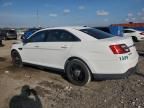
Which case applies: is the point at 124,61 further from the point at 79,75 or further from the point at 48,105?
the point at 48,105

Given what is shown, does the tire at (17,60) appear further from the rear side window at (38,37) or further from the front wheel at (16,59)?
the rear side window at (38,37)

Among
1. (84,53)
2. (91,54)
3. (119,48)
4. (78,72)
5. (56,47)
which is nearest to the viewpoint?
(119,48)

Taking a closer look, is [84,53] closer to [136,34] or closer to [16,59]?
[16,59]

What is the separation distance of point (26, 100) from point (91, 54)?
1.98 m

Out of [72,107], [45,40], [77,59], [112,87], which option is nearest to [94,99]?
[72,107]

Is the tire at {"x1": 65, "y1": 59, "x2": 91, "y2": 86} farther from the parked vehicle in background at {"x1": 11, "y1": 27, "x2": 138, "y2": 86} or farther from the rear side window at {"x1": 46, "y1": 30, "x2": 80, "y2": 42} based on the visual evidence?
the rear side window at {"x1": 46, "y1": 30, "x2": 80, "y2": 42}

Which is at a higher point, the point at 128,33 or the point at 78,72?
the point at 128,33

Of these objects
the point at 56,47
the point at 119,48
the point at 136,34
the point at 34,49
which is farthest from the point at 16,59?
the point at 136,34

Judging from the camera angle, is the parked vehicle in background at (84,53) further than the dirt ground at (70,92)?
Yes

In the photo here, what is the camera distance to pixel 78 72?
6324mm

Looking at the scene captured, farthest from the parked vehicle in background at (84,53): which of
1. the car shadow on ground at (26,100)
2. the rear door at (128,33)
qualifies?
the rear door at (128,33)

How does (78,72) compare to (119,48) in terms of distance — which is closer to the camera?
(119,48)

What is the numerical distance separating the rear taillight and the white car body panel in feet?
0.26

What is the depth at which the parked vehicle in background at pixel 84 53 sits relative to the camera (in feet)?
18.7
